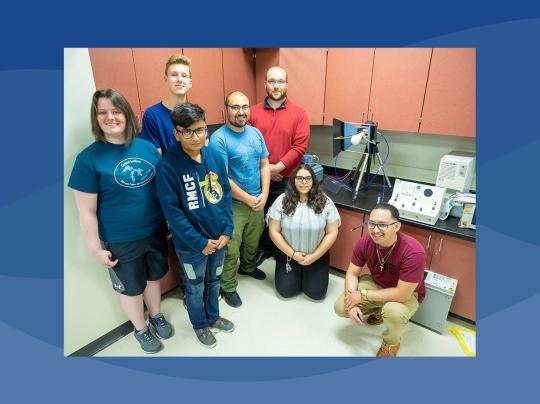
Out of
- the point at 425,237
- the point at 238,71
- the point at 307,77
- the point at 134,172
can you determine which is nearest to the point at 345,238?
the point at 425,237

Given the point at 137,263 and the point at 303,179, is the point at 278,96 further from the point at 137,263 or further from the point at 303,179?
the point at 137,263

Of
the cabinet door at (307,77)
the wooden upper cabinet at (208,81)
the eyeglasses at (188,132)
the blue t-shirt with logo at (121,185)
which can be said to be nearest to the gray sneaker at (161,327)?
the blue t-shirt with logo at (121,185)

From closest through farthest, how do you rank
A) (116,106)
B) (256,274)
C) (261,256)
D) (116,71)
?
(116,106) < (116,71) < (256,274) < (261,256)

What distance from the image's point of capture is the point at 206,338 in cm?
196

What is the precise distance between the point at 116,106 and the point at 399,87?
193cm

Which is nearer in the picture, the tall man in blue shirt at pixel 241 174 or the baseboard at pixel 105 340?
the baseboard at pixel 105 340

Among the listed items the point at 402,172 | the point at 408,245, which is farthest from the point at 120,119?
the point at 402,172

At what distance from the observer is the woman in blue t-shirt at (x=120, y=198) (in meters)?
1.47

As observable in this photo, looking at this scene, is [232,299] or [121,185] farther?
[232,299]

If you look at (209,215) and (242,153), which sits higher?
(242,153)

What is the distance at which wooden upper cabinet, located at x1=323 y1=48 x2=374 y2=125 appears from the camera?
8.09ft

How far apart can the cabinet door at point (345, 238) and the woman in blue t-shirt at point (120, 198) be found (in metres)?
1.36

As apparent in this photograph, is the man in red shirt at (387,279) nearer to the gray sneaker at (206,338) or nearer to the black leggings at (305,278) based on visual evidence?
the black leggings at (305,278)

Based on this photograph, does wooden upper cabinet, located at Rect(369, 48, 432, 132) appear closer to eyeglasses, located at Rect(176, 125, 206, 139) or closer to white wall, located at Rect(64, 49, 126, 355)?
eyeglasses, located at Rect(176, 125, 206, 139)
